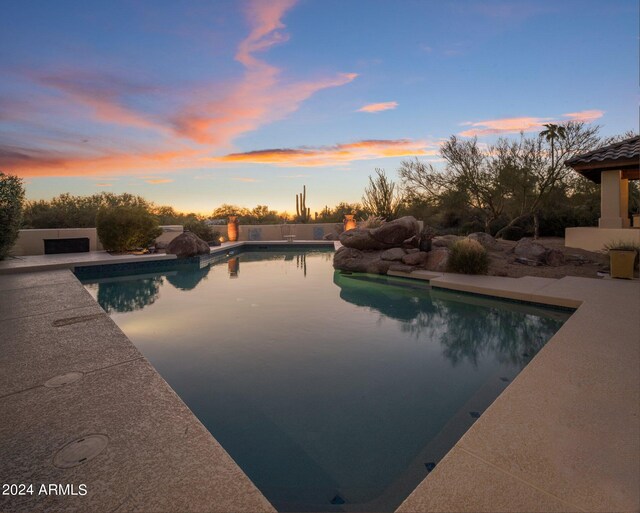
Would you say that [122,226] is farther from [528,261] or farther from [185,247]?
[528,261]

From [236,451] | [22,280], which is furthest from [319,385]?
[22,280]

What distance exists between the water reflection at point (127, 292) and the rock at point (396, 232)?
632 cm

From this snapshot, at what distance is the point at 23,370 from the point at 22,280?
583cm

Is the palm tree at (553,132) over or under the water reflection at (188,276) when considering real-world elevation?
over

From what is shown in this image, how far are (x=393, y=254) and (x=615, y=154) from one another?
605 centimetres

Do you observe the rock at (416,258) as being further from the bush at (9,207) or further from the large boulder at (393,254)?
the bush at (9,207)

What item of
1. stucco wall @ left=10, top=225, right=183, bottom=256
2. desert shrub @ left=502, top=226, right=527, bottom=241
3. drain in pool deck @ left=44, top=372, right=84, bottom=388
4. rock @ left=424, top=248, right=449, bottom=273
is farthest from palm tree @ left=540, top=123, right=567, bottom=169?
stucco wall @ left=10, top=225, right=183, bottom=256

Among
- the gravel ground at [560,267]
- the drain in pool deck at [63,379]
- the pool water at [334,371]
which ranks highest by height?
the drain in pool deck at [63,379]

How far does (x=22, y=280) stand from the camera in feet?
22.9

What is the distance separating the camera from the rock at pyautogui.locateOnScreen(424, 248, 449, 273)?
8594 millimetres

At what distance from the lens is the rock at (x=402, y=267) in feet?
29.0

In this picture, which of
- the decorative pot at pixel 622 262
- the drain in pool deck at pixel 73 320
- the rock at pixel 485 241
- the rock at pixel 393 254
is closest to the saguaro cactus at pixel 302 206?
the rock at pixel 485 241

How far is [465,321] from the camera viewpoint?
5352mm

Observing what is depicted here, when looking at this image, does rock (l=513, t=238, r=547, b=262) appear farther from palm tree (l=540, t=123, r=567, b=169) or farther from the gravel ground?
palm tree (l=540, t=123, r=567, b=169)
